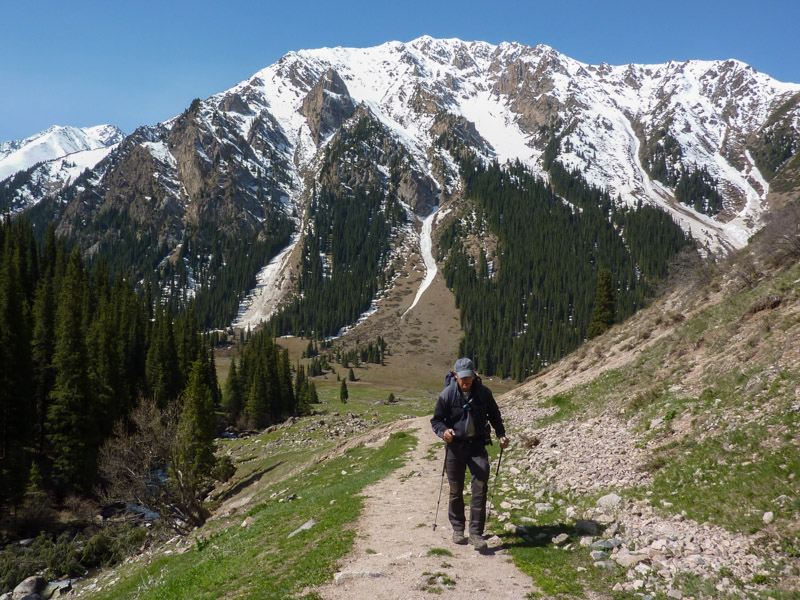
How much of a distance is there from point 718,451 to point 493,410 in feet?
17.4

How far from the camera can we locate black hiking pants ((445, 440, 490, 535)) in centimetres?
945

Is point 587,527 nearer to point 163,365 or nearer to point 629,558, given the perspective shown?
point 629,558

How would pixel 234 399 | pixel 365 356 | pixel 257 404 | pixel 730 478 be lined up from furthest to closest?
pixel 365 356 → pixel 234 399 → pixel 257 404 → pixel 730 478

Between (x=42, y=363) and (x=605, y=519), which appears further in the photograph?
(x=42, y=363)

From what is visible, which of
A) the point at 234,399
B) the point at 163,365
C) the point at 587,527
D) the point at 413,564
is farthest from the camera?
the point at 234,399

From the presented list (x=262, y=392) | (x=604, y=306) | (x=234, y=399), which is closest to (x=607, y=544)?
(x=604, y=306)

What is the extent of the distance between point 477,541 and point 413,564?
1538 millimetres

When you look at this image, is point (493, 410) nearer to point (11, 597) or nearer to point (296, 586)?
point (296, 586)

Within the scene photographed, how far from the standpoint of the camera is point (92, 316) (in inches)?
2662

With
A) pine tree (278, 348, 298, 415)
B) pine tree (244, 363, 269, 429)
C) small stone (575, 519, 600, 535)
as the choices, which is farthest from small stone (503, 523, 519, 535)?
pine tree (278, 348, 298, 415)

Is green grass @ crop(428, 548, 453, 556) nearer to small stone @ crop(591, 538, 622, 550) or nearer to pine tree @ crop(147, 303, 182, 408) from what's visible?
small stone @ crop(591, 538, 622, 550)

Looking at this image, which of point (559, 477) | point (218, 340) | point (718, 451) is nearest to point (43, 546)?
point (559, 477)

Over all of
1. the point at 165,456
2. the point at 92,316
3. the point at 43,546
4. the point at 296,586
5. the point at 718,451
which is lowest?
the point at 43,546

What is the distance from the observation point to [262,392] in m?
77.3
